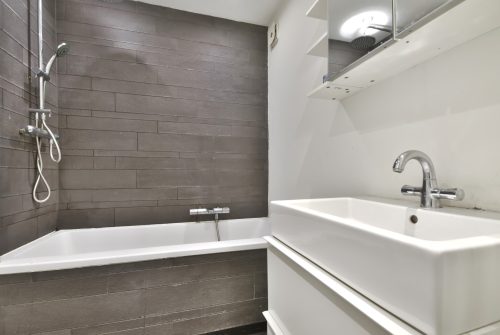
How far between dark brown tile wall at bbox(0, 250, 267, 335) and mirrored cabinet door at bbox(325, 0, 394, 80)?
3.97 ft

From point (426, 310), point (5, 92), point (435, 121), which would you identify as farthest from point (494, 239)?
point (5, 92)

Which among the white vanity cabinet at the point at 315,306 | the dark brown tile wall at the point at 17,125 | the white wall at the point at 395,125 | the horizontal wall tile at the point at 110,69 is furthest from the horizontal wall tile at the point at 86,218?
the white vanity cabinet at the point at 315,306

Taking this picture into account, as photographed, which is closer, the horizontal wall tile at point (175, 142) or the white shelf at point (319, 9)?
the white shelf at point (319, 9)

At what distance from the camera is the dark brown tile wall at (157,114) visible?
83.3 inches

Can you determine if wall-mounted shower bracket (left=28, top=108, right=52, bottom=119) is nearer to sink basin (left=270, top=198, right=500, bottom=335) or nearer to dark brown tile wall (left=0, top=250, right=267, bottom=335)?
dark brown tile wall (left=0, top=250, right=267, bottom=335)

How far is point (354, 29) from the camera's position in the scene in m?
1.13

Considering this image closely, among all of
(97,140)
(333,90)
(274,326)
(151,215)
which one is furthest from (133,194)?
(333,90)

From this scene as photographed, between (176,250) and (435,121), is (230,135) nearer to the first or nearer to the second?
(176,250)

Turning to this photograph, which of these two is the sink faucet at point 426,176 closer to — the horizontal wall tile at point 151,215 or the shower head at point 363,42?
the shower head at point 363,42

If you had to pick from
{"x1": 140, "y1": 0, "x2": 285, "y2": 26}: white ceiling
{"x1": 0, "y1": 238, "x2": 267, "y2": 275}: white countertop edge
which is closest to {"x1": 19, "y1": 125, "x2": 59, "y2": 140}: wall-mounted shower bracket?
{"x1": 0, "y1": 238, "x2": 267, "y2": 275}: white countertop edge

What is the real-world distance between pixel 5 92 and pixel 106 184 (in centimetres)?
A: 97

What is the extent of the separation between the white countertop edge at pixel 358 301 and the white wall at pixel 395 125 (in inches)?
20.9

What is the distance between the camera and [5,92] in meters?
1.42

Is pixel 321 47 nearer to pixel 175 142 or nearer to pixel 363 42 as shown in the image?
pixel 363 42
